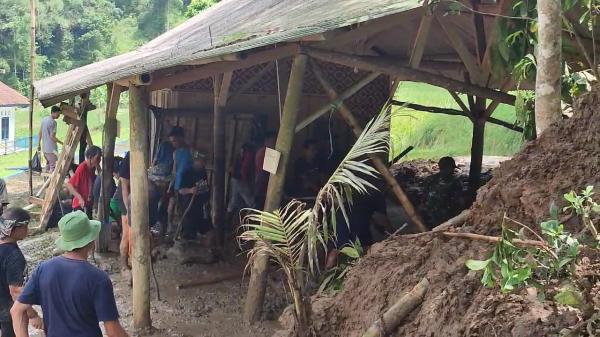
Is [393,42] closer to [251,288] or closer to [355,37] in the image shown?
[355,37]

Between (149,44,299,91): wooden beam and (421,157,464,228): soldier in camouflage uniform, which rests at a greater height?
(149,44,299,91): wooden beam

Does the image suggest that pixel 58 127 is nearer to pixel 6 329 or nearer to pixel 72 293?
pixel 6 329

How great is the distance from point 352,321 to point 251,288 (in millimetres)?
2267

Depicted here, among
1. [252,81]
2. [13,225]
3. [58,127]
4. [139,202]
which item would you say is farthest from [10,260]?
[58,127]

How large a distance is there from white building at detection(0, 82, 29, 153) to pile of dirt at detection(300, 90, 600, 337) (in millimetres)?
29001

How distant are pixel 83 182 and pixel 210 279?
2981mm

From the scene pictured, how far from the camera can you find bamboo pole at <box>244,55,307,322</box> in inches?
227

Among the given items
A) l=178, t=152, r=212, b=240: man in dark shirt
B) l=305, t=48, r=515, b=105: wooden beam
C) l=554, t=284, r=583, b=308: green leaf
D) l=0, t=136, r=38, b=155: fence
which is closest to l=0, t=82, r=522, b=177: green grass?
l=178, t=152, r=212, b=240: man in dark shirt

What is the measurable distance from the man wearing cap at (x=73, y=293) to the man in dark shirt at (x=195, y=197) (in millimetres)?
5223

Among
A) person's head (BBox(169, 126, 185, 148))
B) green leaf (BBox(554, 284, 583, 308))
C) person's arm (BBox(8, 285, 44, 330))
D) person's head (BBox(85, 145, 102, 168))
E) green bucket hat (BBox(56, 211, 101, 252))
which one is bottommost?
person's arm (BBox(8, 285, 44, 330))

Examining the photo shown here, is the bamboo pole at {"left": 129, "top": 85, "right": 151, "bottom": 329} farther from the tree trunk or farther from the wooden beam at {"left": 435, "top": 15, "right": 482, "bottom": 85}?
the tree trunk

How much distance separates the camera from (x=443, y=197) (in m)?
9.44

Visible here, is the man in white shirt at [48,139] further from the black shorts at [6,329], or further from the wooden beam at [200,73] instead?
the black shorts at [6,329]

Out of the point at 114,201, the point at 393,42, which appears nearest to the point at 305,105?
the point at 393,42
